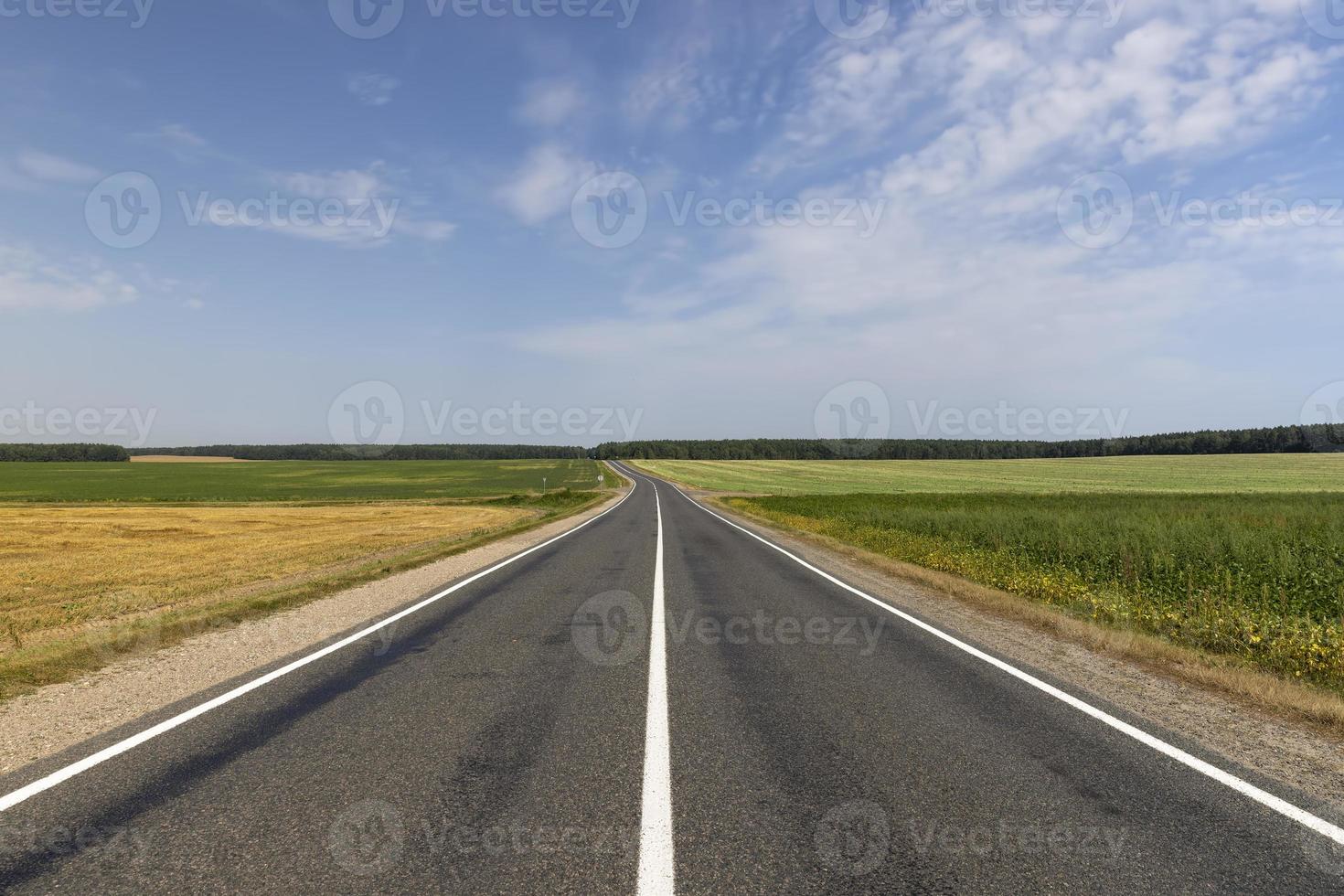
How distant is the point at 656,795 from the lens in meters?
4.14

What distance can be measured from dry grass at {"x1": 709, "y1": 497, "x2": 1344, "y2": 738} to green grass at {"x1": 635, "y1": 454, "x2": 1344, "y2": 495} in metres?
45.2

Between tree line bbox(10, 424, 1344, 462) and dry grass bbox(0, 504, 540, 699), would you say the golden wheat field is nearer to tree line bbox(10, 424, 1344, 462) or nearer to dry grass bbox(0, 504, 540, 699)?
dry grass bbox(0, 504, 540, 699)

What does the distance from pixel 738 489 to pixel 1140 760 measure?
6047cm

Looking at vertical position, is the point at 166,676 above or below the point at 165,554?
above

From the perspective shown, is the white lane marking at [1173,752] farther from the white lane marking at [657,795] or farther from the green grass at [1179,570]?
the white lane marking at [657,795]

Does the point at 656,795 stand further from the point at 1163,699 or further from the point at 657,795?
the point at 1163,699

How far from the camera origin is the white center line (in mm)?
3252

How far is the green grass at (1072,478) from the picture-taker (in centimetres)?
5606

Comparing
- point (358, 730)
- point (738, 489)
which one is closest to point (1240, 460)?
point (738, 489)

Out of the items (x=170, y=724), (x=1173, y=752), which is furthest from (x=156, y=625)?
(x=1173, y=752)

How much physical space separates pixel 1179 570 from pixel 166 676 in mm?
17618

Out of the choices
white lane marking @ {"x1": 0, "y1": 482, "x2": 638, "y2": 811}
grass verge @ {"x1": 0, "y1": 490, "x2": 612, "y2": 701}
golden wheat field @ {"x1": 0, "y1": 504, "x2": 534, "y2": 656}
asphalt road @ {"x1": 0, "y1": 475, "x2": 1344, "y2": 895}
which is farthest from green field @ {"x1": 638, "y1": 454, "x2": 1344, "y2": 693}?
golden wheat field @ {"x1": 0, "y1": 504, "x2": 534, "y2": 656}

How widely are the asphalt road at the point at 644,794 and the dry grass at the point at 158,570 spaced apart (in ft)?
11.8

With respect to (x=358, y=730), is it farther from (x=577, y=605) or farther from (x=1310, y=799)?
(x=1310, y=799)
